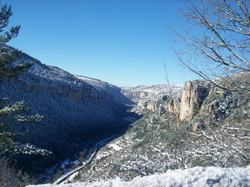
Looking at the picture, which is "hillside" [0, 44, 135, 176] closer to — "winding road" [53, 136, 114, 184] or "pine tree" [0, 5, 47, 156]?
"winding road" [53, 136, 114, 184]

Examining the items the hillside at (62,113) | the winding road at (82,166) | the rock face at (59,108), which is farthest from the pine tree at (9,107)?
the rock face at (59,108)

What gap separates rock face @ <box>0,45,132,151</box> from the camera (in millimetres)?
92500

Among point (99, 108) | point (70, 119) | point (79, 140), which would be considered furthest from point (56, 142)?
point (99, 108)

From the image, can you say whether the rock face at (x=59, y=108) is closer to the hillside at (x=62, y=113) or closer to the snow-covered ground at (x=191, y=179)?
the hillside at (x=62, y=113)

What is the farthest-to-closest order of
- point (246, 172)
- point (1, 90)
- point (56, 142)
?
1. point (56, 142)
2. point (1, 90)
3. point (246, 172)

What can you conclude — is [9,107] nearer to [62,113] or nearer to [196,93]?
[196,93]

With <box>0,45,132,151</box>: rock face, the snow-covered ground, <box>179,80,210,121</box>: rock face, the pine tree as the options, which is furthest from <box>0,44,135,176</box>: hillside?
the snow-covered ground

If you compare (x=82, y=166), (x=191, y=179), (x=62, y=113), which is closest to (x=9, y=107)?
(x=191, y=179)

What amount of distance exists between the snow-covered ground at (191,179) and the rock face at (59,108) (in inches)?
2734

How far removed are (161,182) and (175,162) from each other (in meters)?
4.10

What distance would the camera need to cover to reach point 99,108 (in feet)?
560

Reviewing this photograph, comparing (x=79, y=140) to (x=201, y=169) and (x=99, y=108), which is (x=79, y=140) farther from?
(x=201, y=169)

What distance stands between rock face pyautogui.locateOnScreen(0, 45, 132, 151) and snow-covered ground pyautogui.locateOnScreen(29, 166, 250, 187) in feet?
228

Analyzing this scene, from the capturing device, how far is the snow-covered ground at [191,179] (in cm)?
534
